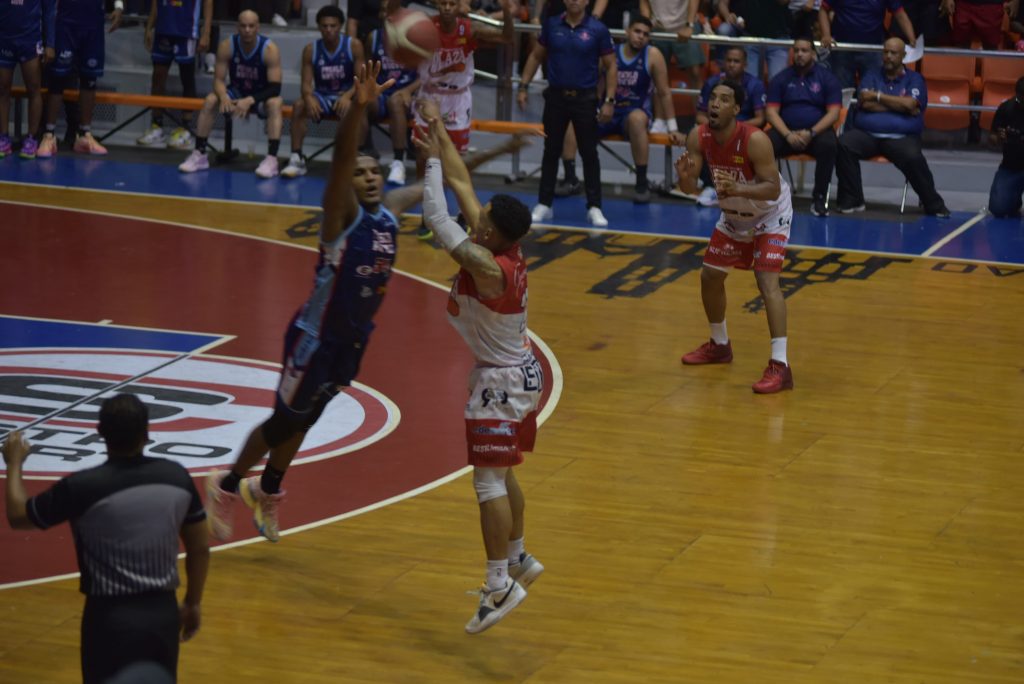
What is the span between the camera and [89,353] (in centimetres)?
1118

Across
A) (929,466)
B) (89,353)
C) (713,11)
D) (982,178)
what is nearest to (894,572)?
(929,466)

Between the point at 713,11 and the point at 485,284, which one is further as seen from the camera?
the point at 713,11

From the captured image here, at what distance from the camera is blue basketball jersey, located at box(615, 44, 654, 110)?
17.0 m

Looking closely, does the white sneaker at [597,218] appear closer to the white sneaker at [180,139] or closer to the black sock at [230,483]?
the white sneaker at [180,139]

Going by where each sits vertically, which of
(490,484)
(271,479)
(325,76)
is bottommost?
(271,479)

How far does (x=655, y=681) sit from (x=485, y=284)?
180 centimetres

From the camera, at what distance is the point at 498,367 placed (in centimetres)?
710

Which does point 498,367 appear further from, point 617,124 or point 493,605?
point 617,124

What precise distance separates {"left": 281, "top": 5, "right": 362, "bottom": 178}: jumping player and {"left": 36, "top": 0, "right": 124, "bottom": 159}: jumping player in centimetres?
271

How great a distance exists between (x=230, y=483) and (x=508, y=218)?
2.10 m

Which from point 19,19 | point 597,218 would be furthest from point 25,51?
point 597,218

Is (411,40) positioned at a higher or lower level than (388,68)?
higher

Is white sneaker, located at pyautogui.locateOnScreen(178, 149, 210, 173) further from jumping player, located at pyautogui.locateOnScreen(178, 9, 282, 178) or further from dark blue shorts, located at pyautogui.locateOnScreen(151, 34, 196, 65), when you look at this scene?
dark blue shorts, located at pyautogui.locateOnScreen(151, 34, 196, 65)

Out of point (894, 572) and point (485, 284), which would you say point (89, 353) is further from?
point (894, 572)
